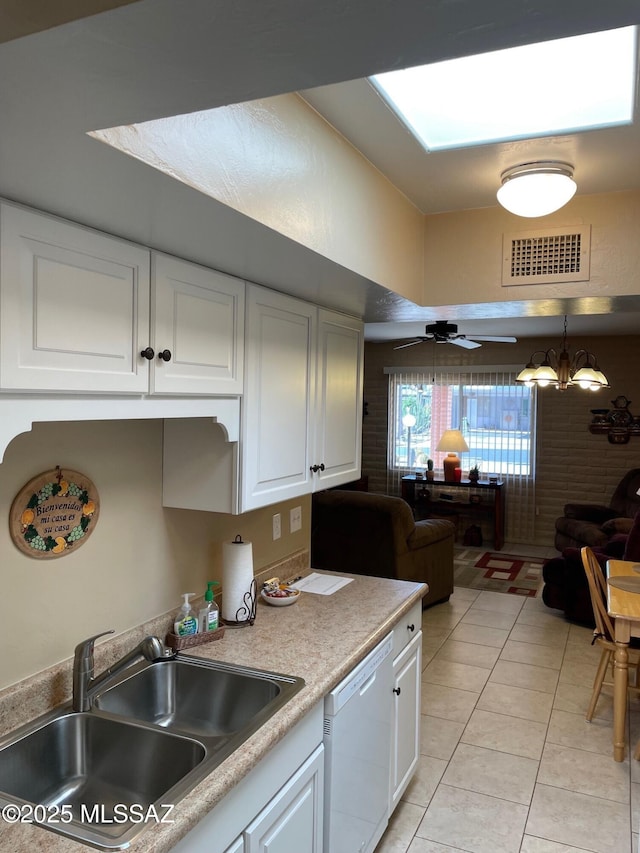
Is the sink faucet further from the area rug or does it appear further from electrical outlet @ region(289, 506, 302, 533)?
the area rug

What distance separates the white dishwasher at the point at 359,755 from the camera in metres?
1.87

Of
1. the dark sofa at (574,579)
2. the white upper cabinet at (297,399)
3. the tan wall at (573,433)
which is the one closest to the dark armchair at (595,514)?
the tan wall at (573,433)

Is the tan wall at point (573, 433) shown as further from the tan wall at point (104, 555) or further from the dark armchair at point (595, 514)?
the tan wall at point (104, 555)

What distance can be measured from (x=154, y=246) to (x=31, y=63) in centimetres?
85

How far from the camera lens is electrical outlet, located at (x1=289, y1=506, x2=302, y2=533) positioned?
296 centimetres

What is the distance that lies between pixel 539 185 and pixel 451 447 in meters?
5.15

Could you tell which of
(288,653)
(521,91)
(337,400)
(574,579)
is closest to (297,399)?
(337,400)

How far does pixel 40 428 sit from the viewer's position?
1.65m

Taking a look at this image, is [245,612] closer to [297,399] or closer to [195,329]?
[297,399]

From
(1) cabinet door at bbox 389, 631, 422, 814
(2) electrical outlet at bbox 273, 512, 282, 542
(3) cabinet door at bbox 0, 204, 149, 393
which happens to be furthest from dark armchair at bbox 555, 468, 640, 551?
(3) cabinet door at bbox 0, 204, 149, 393

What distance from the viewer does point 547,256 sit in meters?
2.39

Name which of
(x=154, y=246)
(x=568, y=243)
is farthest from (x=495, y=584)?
(x=154, y=246)

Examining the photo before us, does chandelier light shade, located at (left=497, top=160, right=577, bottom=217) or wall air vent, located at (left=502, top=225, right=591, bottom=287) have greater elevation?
chandelier light shade, located at (left=497, top=160, right=577, bottom=217)

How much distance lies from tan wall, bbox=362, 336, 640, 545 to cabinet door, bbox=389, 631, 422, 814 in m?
5.12
